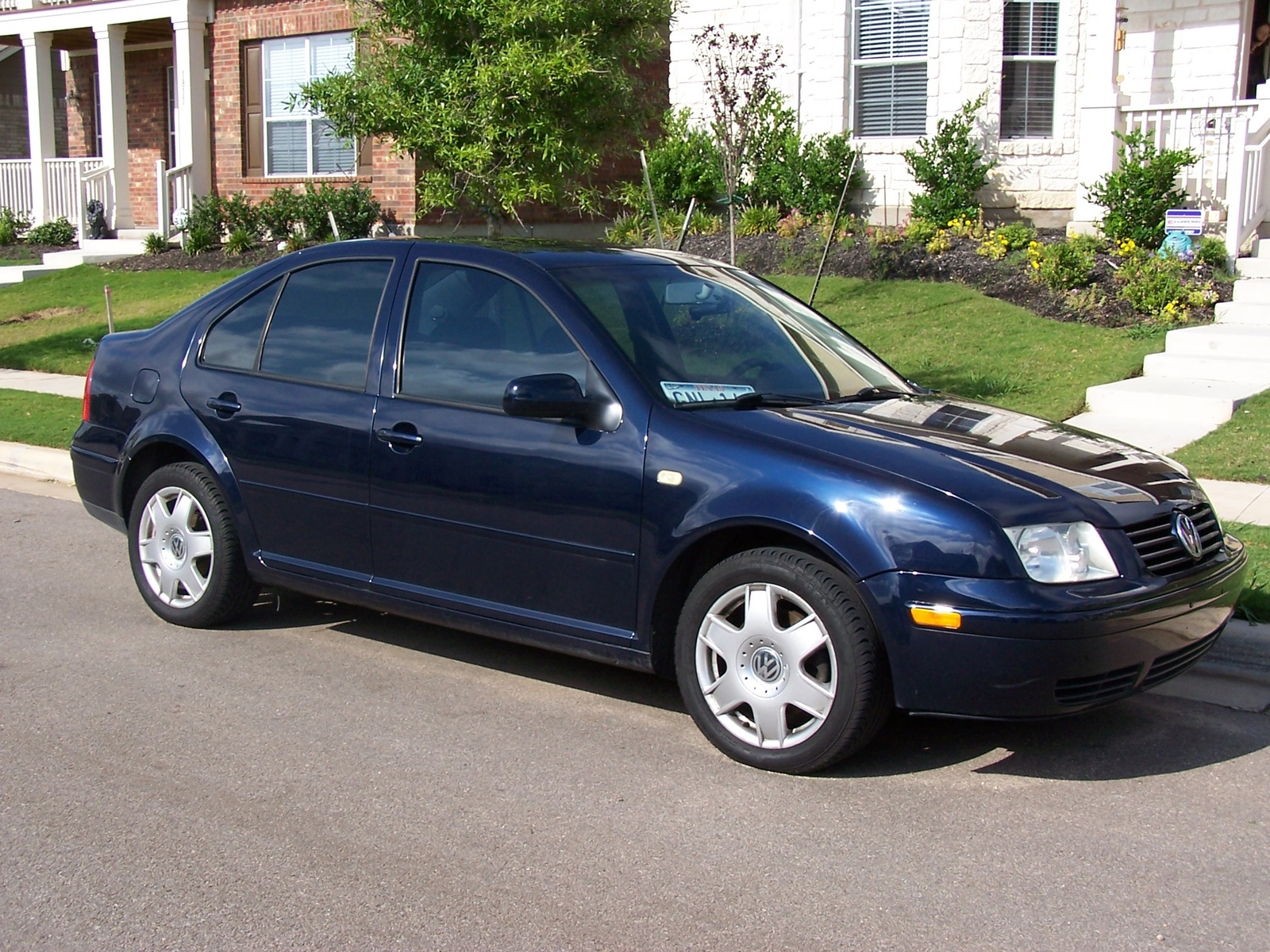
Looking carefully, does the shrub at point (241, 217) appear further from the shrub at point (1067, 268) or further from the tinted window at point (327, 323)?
the tinted window at point (327, 323)

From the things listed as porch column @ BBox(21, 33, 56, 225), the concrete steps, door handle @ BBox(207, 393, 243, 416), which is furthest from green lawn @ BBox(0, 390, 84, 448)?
porch column @ BBox(21, 33, 56, 225)

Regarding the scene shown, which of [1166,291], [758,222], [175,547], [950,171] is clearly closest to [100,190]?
[758,222]

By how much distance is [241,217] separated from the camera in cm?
1914

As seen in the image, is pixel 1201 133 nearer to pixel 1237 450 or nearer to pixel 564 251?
pixel 1237 450

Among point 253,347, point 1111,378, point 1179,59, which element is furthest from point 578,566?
point 1179,59

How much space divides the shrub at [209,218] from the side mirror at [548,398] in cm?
1614

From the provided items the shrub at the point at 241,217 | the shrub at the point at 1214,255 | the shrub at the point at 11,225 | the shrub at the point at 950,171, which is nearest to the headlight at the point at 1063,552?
the shrub at the point at 1214,255

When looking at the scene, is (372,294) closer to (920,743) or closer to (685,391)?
(685,391)

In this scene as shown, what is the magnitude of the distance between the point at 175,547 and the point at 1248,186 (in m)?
10.7

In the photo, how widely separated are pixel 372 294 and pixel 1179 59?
12.7m

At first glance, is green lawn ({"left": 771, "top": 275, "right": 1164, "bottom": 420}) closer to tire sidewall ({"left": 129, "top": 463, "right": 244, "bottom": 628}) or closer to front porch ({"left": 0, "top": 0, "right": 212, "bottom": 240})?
tire sidewall ({"left": 129, "top": 463, "right": 244, "bottom": 628})

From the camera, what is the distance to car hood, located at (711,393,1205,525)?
4.32 m

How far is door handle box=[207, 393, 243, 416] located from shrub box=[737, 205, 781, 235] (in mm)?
10226

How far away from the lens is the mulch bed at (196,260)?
1858 centimetres
